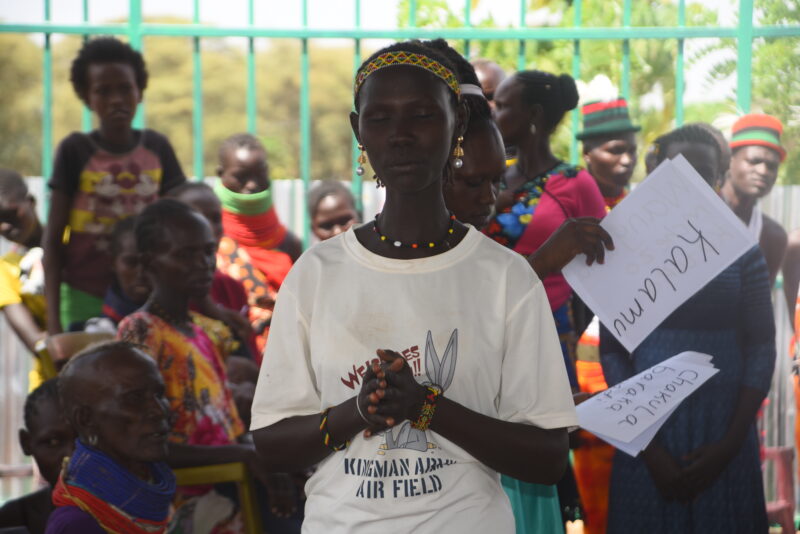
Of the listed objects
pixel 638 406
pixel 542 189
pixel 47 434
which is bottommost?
pixel 47 434

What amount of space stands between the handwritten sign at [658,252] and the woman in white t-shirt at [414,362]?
83 cm

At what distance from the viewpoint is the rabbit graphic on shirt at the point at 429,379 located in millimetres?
1690

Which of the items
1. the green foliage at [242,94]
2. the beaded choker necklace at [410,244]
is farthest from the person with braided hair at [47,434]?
the green foliage at [242,94]

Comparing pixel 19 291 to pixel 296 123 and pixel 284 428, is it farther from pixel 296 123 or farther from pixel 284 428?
pixel 296 123

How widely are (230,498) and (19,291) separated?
1855mm

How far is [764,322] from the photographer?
3383 mm

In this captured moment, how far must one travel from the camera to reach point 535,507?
2.51 metres

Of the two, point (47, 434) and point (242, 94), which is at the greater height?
point (242, 94)

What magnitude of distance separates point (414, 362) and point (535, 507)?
972 millimetres

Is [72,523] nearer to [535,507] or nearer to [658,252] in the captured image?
[535,507]

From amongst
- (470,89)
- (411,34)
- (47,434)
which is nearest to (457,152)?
(470,89)

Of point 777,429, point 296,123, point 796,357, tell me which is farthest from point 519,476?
point 296,123

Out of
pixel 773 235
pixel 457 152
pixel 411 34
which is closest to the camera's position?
pixel 457 152

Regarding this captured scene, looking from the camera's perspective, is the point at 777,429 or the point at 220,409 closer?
the point at 220,409
